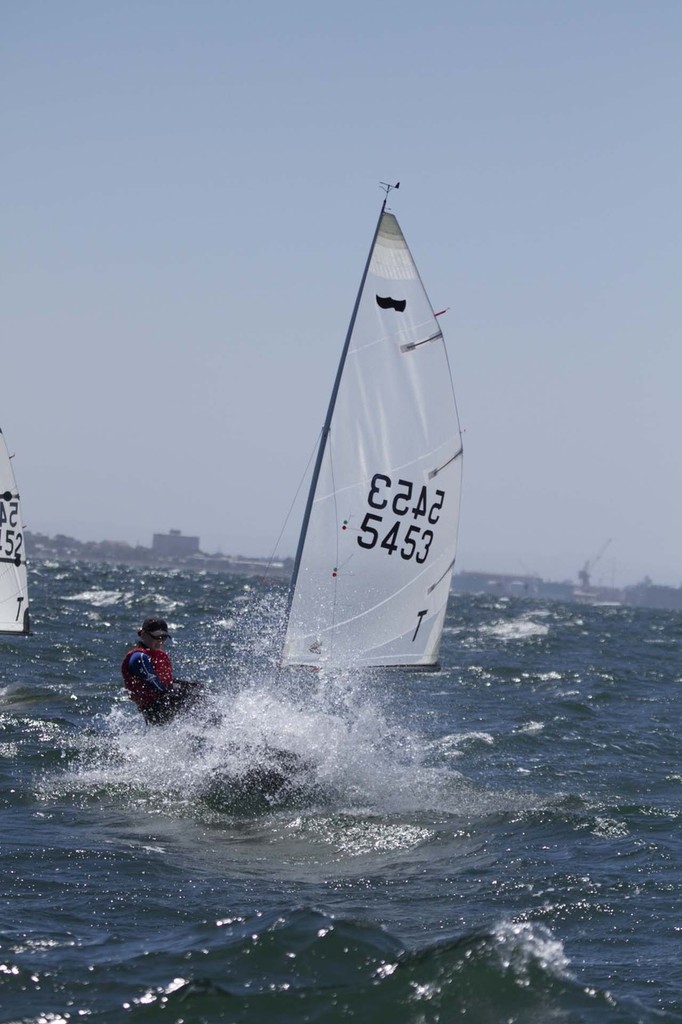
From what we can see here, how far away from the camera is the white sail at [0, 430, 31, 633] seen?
16734 mm

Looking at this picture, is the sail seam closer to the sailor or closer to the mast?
the mast

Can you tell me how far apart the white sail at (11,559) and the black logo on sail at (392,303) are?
7486 millimetres

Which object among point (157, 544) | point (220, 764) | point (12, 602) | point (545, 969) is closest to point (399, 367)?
point (220, 764)

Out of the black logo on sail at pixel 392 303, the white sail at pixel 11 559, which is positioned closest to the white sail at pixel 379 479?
the black logo on sail at pixel 392 303

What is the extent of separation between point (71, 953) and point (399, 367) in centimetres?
622

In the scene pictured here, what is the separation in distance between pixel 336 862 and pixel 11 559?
10212 millimetres

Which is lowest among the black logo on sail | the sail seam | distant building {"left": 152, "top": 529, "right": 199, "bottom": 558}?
distant building {"left": 152, "top": 529, "right": 199, "bottom": 558}

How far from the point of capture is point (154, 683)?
10.8 meters

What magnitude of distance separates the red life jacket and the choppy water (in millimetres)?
363

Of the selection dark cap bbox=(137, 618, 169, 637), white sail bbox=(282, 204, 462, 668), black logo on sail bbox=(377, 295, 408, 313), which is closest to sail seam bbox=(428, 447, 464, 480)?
white sail bbox=(282, 204, 462, 668)

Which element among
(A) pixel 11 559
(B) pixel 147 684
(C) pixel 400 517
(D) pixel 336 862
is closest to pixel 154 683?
(B) pixel 147 684

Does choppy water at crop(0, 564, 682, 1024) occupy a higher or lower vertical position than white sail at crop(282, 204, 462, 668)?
lower

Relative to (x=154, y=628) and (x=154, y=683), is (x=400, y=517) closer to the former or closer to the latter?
(x=154, y=628)

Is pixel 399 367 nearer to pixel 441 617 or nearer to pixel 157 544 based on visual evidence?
pixel 441 617
